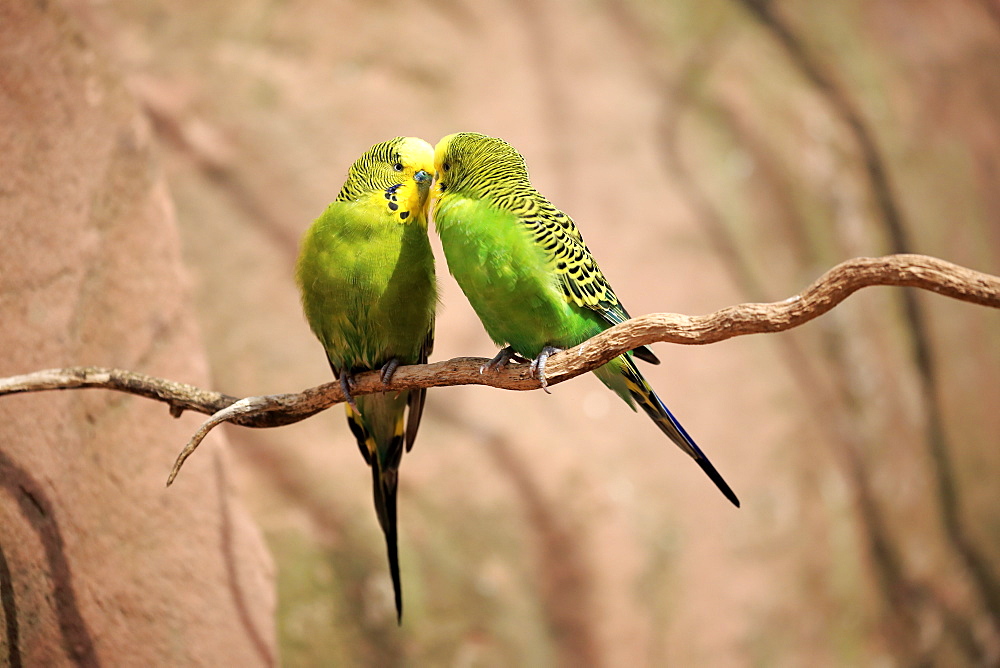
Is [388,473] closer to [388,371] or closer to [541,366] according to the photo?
[388,371]

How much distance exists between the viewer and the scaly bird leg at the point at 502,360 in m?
2.59

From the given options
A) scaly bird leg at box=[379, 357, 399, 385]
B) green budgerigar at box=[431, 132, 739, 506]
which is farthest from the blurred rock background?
green budgerigar at box=[431, 132, 739, 506]

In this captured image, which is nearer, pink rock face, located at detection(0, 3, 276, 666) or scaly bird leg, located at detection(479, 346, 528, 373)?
scaly bird leg, located at detection(479, 346, 528, 373)

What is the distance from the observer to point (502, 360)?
270 cm

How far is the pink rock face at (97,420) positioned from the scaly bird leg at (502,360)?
1.58m

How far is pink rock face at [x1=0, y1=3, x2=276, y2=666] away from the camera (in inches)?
108

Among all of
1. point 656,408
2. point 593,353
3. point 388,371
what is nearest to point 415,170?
point 388,371

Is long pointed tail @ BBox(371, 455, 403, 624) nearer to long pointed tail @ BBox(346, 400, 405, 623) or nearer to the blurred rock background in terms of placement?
long pointed tail @ BBox(346, 400, 405, 623)

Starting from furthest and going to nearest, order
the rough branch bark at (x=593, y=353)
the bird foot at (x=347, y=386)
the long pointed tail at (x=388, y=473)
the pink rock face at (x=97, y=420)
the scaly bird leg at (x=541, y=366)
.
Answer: the long pointed tail at (x=388, y=473), the bird foot at (x=347, y=386), the pink rock face at (x=97, y=420), the scaly bird leg at (x=541, y=366), the rough branch bark at (x=593, y=353)

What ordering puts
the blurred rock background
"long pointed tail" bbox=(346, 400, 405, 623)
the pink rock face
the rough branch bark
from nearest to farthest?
the rough branch bark → the pink rock face → "long pointed tail" bbox=(346, 400, 405, 623) → the blurred rock background

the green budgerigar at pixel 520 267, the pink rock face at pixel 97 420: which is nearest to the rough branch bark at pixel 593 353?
the green budgerigar at pixel 520 267

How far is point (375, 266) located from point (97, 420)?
53.5 inches

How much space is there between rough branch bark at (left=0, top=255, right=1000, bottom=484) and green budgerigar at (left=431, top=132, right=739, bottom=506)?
13 centimetres

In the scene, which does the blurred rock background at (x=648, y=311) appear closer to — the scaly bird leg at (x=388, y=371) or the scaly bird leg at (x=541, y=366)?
the scaly bird leg at (x=388, y=371)
